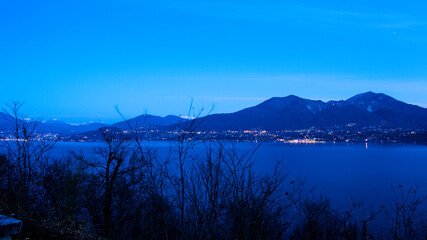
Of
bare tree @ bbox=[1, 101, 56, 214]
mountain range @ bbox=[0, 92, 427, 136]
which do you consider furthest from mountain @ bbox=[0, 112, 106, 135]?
mountain range @ bbox=[0, 92, 427, 136]

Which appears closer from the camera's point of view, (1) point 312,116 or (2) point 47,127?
(2) point 47,127

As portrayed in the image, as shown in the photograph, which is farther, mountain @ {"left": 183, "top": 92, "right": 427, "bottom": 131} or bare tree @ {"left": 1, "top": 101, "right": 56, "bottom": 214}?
mountain @ {"left": 183, "top": 92, "right": 427, "bottom": 131}

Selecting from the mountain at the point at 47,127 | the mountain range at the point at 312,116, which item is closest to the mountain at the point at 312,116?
the mountain range at the point at 312,116

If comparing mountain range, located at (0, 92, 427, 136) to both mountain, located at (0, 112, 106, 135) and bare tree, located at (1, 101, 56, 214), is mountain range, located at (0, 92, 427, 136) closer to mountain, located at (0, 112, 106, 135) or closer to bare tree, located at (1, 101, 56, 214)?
mountain, located at (0, 112, 106, 135)

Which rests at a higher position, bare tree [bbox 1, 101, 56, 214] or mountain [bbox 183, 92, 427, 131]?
mountain [bbox 183, 92, 427, 131]

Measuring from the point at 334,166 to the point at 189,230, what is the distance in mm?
50603

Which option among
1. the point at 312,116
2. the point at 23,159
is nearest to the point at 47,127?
the point at 23,159

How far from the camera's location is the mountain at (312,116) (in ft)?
472

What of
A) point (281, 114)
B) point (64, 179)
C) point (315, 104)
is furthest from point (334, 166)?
point (315, 104)

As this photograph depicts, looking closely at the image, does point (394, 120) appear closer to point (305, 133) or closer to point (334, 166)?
point (305, 133)

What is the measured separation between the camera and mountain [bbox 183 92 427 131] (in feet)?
472

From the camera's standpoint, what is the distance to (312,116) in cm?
16438

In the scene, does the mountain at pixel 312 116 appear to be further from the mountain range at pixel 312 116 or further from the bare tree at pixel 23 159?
the bare tree at pixel 23 159

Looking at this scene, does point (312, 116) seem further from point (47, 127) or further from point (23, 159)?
point (23, 159)
